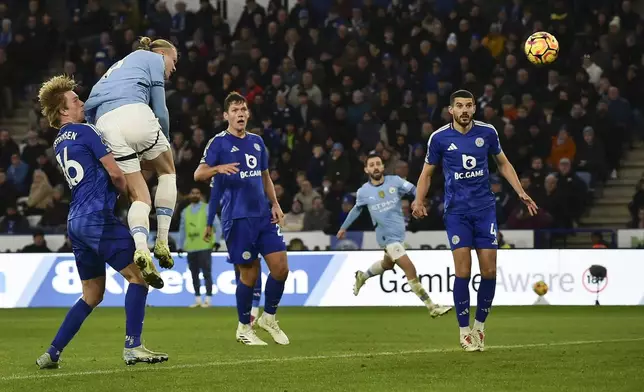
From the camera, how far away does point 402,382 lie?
359 inches

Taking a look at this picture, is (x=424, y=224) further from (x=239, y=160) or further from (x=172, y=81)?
(x=239, y=160)

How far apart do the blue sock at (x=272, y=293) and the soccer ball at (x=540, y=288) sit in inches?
355

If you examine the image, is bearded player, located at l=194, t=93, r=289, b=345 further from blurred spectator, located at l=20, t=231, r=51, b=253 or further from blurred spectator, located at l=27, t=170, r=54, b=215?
blurred spectator, located at l=27, t=170, r=54, b=215

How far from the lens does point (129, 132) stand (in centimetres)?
1026

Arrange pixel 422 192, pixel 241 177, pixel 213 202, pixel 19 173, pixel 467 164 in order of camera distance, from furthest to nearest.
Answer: pixel 19 173, pixel 213 202, pixel 241 177, pixel 422 192, pixel 467 164

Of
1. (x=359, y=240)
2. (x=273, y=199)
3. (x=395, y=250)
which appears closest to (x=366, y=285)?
(x=359, y=240)

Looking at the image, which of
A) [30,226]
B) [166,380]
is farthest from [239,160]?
[30,226]

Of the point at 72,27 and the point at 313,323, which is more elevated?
the point at 72,27

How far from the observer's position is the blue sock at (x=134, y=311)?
993 centimetres

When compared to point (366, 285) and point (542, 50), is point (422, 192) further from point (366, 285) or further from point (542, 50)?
point (366, 285)

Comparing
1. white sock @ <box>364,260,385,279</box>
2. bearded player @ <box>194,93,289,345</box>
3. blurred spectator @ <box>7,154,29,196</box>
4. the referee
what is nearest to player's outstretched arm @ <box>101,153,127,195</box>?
bearded player @ <box>194,93,289,345</box>

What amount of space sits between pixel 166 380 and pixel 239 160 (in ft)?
13.7

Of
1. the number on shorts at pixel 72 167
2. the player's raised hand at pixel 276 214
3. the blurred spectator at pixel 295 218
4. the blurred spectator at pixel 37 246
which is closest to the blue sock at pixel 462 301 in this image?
the player's raised hand at pixel 276 214

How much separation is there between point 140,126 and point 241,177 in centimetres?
289
